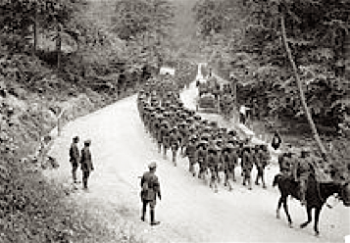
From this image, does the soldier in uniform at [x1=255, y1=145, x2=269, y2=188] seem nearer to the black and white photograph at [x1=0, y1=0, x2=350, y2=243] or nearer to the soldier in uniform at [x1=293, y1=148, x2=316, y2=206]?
the black and white photograph at [x1=0, y1=0, x2=350, y2=243]

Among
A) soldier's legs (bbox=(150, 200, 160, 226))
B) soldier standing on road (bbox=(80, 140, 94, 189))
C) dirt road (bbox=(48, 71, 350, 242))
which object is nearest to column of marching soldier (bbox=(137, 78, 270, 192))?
dirt road (bbox=(48, 71, 350, 242))

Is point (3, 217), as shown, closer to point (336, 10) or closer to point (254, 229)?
point (254, 229)

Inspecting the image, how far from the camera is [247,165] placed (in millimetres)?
20516

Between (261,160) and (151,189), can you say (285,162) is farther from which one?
(151,189)

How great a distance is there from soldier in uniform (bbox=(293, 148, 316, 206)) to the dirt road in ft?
3.66

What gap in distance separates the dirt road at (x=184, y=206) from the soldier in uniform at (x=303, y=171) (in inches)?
43.9

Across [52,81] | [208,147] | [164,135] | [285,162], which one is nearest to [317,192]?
[285,162]

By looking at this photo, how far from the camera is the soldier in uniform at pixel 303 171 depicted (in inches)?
631

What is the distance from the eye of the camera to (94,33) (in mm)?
40969

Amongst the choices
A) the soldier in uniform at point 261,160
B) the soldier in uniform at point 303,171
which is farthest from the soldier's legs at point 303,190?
the soldier in uniform at point 261,160

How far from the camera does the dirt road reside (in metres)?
15.4

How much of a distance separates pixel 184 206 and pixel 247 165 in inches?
150

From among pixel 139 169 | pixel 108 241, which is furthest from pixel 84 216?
pixel 139 169

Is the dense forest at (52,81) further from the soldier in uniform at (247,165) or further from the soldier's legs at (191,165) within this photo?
the soldier in uniform at (247,165)
